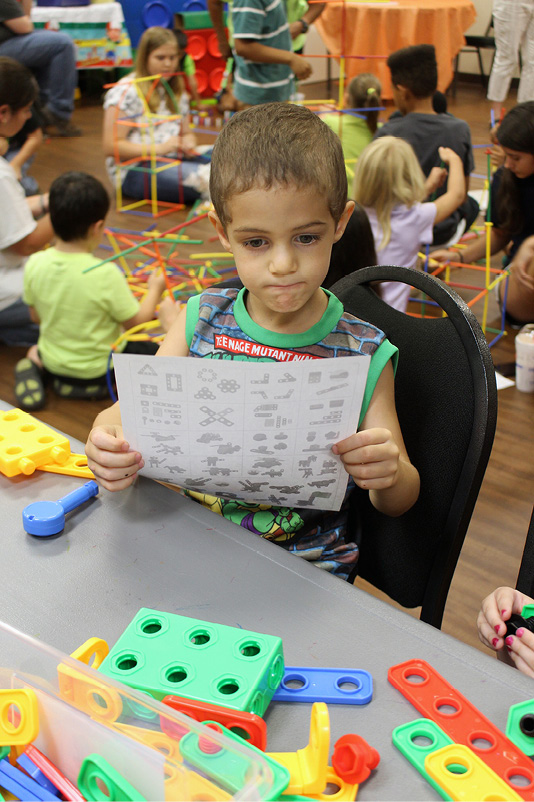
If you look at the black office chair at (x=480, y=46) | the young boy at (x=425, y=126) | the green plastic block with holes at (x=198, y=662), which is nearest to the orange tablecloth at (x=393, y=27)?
the black office chair at (x=480, y=46)

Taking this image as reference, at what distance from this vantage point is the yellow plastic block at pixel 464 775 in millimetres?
555

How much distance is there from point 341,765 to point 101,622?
270 mm

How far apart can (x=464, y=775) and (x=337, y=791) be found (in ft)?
0.31

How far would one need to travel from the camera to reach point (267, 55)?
11.3 feet

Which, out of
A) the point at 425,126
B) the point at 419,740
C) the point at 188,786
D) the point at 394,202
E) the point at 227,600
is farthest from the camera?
the point at 425,126

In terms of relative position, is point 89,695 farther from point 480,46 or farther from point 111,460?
point 480,46

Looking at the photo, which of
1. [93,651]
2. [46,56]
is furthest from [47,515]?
[46,56]

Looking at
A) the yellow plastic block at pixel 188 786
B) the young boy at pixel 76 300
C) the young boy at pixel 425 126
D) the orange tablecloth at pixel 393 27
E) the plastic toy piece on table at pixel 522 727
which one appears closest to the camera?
the yellow plastic block at pixel 188 786

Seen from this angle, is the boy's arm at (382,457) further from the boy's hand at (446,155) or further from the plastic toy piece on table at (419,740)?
the boy's hand at (446,155)

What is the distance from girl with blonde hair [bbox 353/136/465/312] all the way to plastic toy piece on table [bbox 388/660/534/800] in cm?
192

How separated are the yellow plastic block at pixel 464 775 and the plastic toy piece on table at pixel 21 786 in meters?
0.28

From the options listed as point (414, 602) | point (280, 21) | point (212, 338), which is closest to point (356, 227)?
point (212, 338)

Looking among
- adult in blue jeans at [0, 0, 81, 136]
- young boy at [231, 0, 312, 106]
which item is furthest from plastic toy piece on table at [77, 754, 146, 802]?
adult in blue jeans at [0, 0, 81, 136]

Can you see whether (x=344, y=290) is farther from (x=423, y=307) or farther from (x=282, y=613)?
(x=423, y=307)
